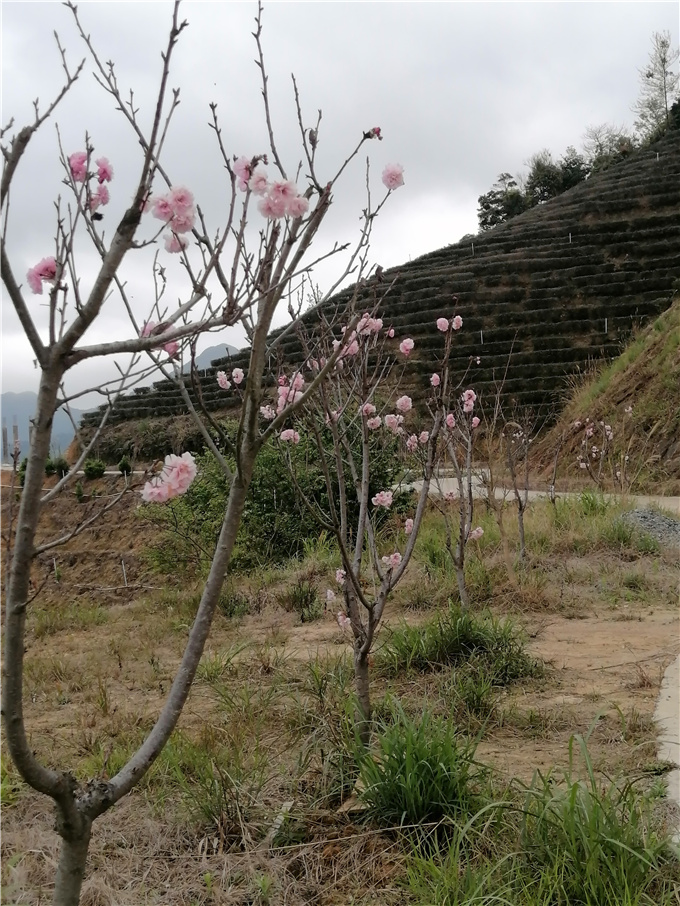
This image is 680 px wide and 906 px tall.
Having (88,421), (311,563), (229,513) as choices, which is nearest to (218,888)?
(229,513)

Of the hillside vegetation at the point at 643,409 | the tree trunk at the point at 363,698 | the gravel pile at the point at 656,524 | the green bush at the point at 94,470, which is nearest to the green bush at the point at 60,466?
the green bush at the point at 94,470

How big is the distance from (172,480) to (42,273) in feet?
1.55

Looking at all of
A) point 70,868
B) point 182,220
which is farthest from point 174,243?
point 70,868

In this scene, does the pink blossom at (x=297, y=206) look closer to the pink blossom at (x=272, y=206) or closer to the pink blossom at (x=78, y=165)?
the pink blossom at (x=272, y=206)

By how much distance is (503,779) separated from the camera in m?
2.04

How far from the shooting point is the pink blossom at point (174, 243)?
5.16 feet

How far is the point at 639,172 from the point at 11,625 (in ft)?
101

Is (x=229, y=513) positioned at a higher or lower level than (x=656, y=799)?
higher

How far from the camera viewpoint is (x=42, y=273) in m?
1.40

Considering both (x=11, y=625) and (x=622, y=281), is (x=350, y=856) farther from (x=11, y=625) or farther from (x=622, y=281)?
(x=622, y=281)

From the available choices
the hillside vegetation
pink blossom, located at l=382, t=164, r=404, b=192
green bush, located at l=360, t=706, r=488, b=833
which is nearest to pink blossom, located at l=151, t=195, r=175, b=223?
pink blossom, located at l=382, t=164, r=404, b=192

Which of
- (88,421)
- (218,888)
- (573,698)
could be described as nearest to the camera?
(218,888)

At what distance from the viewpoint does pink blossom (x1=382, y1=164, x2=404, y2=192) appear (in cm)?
217

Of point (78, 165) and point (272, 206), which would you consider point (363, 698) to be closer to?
point (272, 206)
